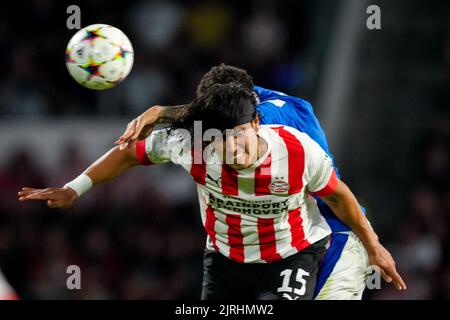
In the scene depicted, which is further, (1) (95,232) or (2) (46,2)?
(2) (46,2)

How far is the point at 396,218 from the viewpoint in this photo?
10672 millimetres

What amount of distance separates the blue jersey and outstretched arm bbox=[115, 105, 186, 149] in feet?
1.68

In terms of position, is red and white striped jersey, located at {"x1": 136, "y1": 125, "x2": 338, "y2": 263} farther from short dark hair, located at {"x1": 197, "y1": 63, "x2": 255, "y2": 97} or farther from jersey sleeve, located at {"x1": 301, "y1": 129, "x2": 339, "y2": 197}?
short dark hair, located at {"x1": 197, "y1": 63, "x2": 255, "y2": 97}

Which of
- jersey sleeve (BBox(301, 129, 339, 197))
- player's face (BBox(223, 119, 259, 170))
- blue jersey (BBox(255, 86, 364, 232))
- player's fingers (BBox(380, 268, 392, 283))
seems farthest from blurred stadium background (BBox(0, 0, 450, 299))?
player's face (BBox(223, 119, 259, 170))

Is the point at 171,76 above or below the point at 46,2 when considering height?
below

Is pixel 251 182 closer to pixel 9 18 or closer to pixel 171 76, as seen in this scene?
pixel 171 76

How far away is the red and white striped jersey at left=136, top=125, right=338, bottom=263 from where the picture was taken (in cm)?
512

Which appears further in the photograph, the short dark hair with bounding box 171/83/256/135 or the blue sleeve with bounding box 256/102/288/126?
the blue sleeve with bounding box 256/102/288/126

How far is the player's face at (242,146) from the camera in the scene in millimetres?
4914

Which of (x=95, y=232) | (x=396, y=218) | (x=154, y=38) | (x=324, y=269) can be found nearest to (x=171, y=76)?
(x=154, y=38)

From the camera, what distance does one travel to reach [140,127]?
5.05m

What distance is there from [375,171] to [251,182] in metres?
5.91

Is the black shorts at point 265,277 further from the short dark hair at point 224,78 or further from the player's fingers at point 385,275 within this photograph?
the short dark hair at point 224,78

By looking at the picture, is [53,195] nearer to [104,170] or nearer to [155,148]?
[104,170]
